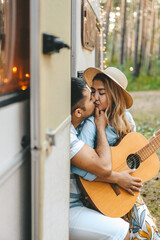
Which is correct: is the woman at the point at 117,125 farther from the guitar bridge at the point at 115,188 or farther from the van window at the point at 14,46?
the van window at the point at 14,46

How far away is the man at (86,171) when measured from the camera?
83.7 inches

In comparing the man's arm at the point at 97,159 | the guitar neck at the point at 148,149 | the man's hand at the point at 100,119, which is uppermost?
the man's hand at the point at 100,119

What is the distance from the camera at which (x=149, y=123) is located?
336 inches

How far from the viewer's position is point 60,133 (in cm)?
170

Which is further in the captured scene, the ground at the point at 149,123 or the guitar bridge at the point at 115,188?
the ground at the point at 149,123

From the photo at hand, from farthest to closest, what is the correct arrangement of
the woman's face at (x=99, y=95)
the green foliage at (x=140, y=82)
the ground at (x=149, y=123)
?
the green foliage at (x=140, y=82) < the ground at (x=149, y=123) < the woman's face at (x=99, y=95)

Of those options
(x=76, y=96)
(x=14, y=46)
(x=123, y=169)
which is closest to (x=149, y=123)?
(x=123, y=169)

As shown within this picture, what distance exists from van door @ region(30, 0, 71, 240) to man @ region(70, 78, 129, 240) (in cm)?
28

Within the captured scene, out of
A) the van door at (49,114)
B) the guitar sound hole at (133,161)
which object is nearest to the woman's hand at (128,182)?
the guitar sound hole at (133,161)

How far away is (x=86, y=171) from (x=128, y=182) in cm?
43

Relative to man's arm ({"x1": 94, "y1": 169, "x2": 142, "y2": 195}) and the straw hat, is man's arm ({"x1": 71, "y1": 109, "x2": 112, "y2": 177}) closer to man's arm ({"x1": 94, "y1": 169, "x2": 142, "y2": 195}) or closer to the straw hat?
man's arm ({"x1": 94, "y1": 169, "x2": 142, "y2": 195})

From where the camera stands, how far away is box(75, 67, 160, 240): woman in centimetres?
248

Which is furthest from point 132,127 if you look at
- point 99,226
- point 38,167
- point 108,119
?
point 38,167

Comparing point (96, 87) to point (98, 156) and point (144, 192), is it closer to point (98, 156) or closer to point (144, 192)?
point (98, 156)
